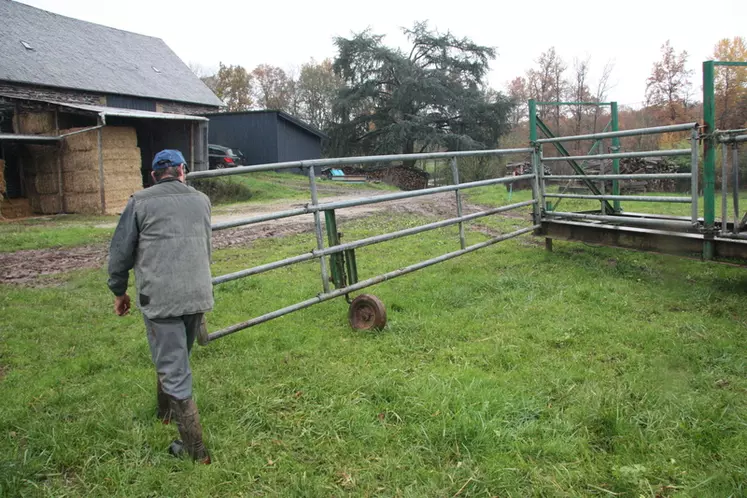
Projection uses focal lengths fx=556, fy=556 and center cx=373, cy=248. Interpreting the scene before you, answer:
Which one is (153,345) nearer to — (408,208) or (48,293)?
(48,293)

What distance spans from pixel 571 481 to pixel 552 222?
5.33 meters

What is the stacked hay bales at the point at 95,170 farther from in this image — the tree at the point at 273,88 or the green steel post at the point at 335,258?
the tree at the point at 273,88

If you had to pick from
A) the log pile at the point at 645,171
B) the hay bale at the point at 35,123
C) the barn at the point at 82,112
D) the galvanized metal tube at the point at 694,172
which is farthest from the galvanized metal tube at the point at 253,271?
the log pile at the point at 645,171

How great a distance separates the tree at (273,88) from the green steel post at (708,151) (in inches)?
1832

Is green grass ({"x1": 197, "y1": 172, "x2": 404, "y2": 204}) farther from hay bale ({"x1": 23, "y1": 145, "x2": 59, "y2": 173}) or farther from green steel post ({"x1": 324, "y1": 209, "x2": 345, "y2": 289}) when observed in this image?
green steel post ({"x1": 324, "y1": 209, "x2": 345, "y2": 289})

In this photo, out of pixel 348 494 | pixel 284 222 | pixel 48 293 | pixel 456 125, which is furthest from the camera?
pixel 456 125

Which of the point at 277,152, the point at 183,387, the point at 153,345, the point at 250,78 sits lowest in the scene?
the point at 183,387

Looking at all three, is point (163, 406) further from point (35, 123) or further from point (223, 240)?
point (35, 123)

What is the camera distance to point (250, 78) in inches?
2002

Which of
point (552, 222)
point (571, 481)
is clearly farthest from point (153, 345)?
point (552, 222)

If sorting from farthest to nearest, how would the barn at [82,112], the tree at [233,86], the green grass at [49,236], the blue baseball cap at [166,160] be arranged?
the tree at [233,86], the barn at [82,112], the green grass at [49,236], the blue baseball cap at [166,160]

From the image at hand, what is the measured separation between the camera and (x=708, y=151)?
541 cm

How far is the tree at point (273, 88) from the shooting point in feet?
164

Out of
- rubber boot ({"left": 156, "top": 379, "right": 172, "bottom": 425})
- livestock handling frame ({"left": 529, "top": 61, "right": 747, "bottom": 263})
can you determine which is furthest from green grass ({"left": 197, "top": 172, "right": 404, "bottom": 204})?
rubber boot ({"left": 156, "top": 379, "right": 172, "bottom": 425})
